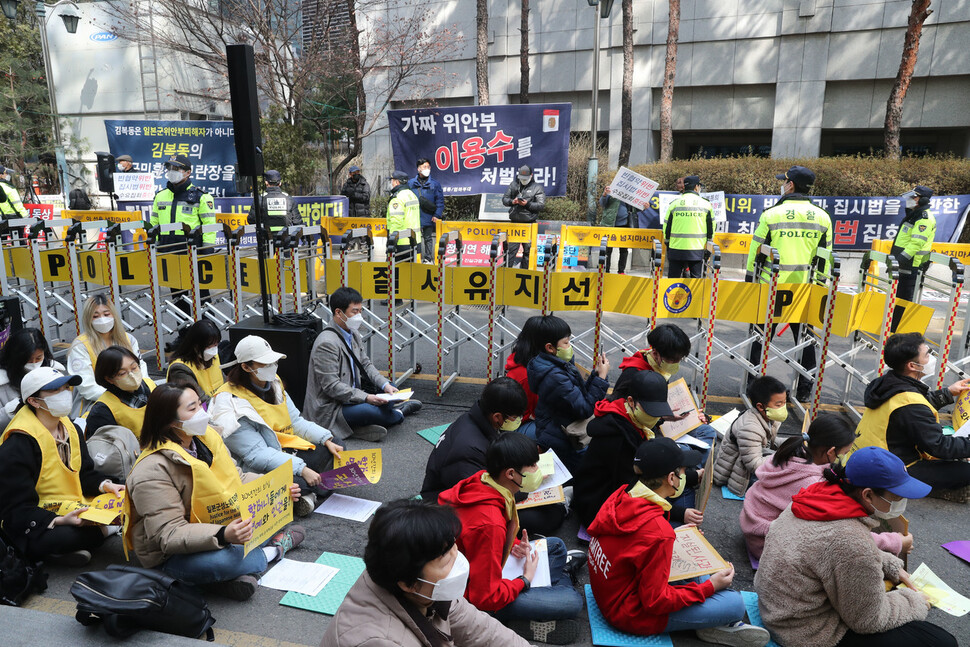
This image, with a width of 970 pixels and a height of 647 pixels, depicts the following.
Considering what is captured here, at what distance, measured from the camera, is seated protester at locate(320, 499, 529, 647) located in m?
2.13

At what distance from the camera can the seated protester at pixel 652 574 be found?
3061 millimetres

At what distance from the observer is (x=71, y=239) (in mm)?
7727

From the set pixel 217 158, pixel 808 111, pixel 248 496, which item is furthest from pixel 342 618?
pixel 808 111

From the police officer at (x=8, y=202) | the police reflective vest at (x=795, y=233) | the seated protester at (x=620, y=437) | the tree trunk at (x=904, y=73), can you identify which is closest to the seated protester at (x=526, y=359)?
the seated protester at (x=620, y=437)

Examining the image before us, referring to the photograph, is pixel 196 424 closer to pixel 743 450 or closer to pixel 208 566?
pixel 208 566

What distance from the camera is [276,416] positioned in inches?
183

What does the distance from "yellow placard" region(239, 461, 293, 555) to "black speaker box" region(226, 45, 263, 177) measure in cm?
335

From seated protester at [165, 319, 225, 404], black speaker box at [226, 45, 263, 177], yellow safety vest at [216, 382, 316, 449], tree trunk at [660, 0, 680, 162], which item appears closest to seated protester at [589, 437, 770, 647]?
yellow safety vest at [216, 382, 316, 449]

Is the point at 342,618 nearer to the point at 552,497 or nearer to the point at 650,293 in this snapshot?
the point at 552,497

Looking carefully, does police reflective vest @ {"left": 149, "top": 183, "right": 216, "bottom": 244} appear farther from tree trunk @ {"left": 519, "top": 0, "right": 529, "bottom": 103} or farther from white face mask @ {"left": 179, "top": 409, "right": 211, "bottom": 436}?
tree trunk @ {"left": 519, "top": 0, "right": 529, "bottom": 103}

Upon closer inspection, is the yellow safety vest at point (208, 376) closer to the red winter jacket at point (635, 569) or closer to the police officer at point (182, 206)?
the red winter jacket at point (635, 569)

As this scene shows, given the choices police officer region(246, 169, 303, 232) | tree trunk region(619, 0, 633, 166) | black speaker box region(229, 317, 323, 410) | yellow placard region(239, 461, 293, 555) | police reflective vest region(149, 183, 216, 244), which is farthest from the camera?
tree trunk region(619, 0, 633, 166)

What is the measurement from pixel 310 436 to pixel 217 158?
1395 cm

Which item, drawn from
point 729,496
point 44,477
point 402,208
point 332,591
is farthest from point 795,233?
point 44,477
